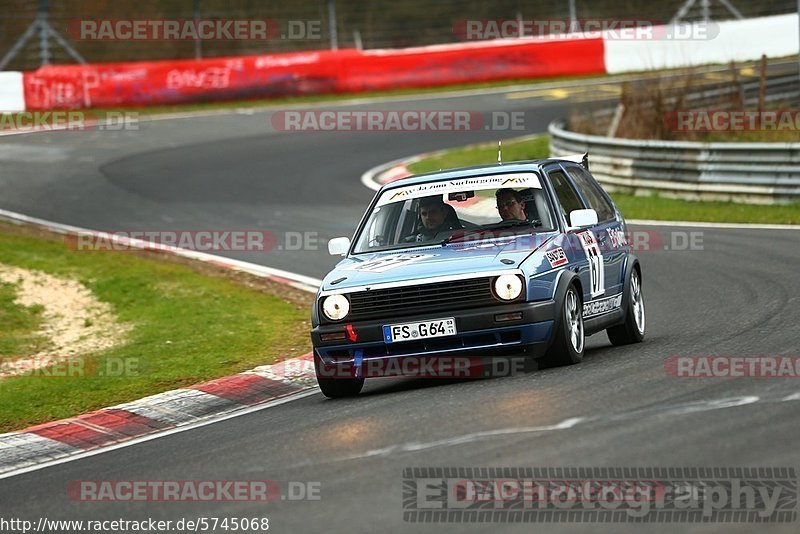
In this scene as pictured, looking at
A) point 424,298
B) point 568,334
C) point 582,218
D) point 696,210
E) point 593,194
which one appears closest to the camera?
point 424,298

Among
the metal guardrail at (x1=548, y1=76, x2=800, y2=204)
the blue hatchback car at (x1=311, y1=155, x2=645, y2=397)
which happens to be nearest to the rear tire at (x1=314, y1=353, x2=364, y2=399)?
the blue hatchback car at (x1=311, y1=155, x2=645, y2=397)

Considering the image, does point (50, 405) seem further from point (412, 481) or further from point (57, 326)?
point (412, 481)

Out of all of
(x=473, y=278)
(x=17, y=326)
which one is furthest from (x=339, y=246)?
(x=17, y=326)

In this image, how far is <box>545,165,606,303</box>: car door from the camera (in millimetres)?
9648

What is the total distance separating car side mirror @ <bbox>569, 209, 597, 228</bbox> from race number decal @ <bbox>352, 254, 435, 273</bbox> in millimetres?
1085

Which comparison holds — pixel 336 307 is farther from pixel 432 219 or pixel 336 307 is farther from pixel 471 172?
pixel 471 172

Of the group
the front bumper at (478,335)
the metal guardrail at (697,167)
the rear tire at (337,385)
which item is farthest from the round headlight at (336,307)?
the metal guardrail at (697,167)

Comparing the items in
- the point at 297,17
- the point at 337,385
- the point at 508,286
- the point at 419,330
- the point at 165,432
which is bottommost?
the point at 165,432

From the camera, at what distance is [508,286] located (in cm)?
870

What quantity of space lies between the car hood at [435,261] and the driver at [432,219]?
260 mm

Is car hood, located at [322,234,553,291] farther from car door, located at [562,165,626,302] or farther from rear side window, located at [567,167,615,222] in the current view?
rear side window, located at [567,167,615,222]

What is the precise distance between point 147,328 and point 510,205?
4604 mm

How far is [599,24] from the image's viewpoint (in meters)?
35.2

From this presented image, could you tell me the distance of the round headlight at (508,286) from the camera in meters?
8.69
